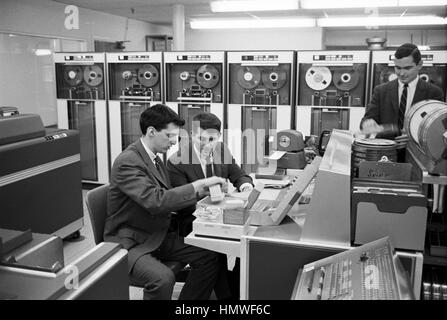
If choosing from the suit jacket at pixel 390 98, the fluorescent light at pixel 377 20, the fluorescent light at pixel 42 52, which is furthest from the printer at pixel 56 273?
the fluorescent light at pixel 377 20

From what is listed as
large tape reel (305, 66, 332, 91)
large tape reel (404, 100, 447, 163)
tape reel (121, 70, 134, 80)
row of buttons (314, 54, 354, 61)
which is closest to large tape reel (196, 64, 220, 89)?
tape reel (121, 70, 134, 80)

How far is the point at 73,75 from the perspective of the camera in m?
5.70

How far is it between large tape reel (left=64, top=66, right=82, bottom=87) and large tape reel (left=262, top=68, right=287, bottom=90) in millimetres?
2431

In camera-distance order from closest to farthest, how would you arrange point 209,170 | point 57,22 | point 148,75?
point 209,170 → point 148,75 → point 57,22

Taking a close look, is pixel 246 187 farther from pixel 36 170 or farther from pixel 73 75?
pixel 73 75

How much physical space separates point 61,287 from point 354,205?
1179 millimetres

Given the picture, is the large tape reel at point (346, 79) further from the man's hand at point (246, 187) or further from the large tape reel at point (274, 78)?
the man's hand at point (246, 187)

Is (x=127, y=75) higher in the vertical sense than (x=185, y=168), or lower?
higher

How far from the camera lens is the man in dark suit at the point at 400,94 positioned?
2.69m

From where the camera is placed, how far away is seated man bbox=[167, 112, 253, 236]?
2645 millimetres

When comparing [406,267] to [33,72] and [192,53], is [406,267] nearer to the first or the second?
[192,53]

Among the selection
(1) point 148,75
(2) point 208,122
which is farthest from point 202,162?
(1) point 148,75

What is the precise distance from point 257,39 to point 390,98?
7549 mm

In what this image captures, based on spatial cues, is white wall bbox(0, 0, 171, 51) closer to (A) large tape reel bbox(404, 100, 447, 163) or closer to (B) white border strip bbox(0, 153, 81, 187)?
(B) white border strip bbox(0, 153, 81, 187)
